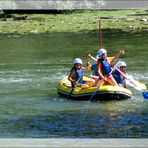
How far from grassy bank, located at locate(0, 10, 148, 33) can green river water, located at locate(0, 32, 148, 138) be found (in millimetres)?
9407

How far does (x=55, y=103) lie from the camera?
40.7ft

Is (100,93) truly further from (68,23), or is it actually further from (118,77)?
(68,23)

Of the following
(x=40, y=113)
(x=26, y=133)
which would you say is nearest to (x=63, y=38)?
(x=40, y=113)

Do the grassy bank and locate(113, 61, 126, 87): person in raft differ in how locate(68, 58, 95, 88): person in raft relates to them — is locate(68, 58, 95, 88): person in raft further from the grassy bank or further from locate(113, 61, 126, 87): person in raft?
the grassy bank

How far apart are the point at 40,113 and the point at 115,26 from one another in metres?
25.6

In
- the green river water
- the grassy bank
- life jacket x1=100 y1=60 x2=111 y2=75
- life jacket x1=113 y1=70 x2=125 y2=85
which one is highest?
life jacket x1=100 y1=60 x2=111 y2=75

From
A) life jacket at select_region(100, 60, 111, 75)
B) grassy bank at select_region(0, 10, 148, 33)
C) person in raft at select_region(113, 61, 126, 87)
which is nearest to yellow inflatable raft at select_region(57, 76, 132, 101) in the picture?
life jacket at select_region(100, 60, 111, 75)

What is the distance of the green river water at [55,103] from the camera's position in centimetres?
929

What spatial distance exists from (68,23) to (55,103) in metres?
26.3

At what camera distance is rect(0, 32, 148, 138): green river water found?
366 inches

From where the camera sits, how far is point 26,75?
16.6 m

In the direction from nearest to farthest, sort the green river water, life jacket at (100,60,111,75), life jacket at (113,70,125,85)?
the green river water
life jacket at (100,60,111,75)
life jacket at (113,70,125,85)

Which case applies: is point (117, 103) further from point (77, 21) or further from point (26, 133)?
point (77, 21)

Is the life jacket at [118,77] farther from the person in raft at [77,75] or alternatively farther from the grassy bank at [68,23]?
the grassy bank at [68,23]
